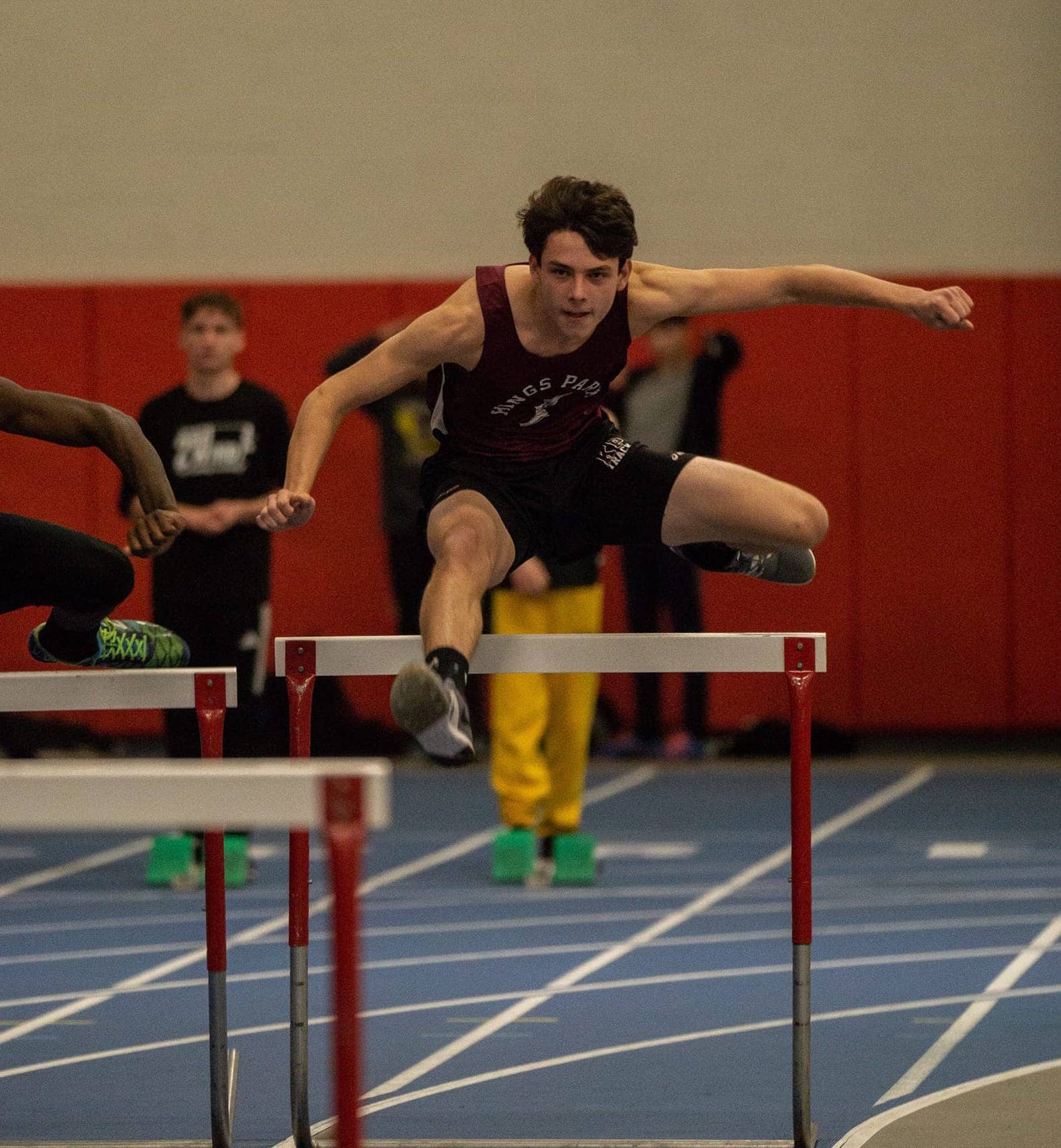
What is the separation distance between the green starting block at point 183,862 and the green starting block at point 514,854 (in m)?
0.97

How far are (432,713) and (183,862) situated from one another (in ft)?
12.6

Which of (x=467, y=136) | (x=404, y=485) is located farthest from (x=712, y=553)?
(x=467, y=136)

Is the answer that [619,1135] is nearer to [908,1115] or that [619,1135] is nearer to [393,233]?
[908,1115]

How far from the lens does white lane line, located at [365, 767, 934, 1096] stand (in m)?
4.86

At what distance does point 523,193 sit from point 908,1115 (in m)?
8.37

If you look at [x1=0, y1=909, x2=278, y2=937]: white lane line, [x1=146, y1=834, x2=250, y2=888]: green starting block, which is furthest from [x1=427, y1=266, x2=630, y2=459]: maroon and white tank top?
[x1=146, y1=834, x2=250, y2=888]: green starting block

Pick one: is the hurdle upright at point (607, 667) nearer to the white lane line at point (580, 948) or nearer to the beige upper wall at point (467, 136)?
the white lane line at point (580, 948)

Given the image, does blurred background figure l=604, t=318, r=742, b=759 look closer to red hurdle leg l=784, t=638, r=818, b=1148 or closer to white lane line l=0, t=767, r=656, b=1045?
white lane line l=0, t=767, r=656, b=1045

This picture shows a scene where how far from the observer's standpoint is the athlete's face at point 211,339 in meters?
7.03

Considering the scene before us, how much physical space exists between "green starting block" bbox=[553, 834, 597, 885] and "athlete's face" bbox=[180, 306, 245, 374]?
2.23 meters

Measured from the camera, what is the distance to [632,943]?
6.35 m

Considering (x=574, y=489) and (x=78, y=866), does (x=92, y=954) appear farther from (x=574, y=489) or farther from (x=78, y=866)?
(x=574, y=489)

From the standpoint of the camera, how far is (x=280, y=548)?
11516 mm

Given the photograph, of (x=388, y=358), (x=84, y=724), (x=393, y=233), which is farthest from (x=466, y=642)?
(x=393, y=233)
